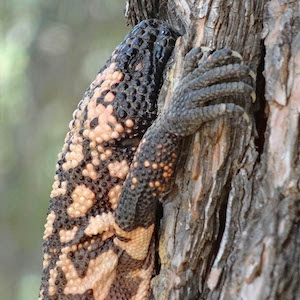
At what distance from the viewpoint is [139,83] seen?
5.52ft

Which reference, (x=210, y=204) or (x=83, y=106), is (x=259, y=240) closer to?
(x=210, y=204)

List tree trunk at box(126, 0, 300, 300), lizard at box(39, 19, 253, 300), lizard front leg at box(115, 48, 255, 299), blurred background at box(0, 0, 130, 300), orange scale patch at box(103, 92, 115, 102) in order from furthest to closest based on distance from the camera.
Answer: blurred background at box(0, 0, 130, 300) → orange scale patch at box(103, 92, 115, 102) → lizard at box(39, 19, 253, 300) → lizard front leg at box(115, 48, 255, 299) → tree trunk at box(126, 0, 300, 300)

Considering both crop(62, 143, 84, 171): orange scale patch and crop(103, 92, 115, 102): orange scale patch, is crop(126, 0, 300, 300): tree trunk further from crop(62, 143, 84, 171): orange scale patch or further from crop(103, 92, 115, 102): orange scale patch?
crop(62, 143, 84, 171): orange scale patch

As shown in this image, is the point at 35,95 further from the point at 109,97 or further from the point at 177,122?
the point at 177,122

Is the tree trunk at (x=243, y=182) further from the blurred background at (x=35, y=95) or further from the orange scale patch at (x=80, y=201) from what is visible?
the blurred background at (x=35, y=95)

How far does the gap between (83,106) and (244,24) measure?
679 millimetres

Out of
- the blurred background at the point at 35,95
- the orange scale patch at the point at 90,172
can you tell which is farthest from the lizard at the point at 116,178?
the blurred background at the point at 35,95

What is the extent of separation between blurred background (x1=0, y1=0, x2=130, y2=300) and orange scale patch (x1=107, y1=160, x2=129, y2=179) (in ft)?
7.49

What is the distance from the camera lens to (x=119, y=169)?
5.61 ft

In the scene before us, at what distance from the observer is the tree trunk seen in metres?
1.21

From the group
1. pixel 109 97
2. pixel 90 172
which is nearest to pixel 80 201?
pixel 90 172

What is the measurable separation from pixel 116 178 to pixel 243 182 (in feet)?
1.76

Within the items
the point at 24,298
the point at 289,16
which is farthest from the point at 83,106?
the point at 24,298

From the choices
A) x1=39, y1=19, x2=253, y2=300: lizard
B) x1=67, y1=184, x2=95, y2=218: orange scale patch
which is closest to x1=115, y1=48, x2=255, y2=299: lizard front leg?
x1=39, y1=19, x2=253, y2=300: lizard
